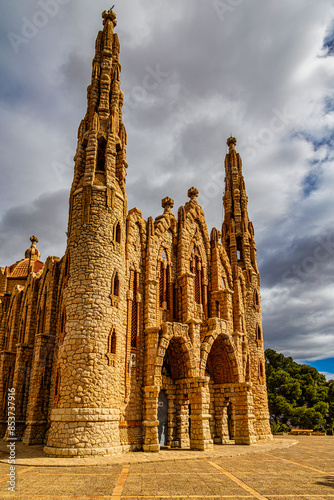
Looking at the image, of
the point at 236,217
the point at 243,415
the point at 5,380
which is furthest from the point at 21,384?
the point at 236,217

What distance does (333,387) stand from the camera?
46.0 m

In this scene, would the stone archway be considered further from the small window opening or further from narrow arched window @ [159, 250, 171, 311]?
the small window opening

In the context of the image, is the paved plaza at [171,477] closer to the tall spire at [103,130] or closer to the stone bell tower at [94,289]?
the stone bell tower at [94,289]

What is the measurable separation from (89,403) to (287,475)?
8.39 metres

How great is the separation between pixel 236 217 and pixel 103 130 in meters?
16.4

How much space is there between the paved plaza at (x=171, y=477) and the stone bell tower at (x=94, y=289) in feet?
4.94

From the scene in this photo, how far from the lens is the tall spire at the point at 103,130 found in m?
21.5

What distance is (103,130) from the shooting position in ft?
75.1

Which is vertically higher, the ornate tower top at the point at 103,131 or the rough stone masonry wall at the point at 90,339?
the ornate tower top at the point at 103,131

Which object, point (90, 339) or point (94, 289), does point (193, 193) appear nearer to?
point (94, 289)

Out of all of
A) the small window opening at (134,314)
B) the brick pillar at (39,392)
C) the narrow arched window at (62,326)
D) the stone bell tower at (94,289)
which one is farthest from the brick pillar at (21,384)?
the small window opening at (134,314)

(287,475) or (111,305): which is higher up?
(111,305)

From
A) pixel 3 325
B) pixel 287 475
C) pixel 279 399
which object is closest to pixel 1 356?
pixel 3 325

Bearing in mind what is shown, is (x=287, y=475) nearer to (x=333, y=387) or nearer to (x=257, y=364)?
(x=257, y=364)
